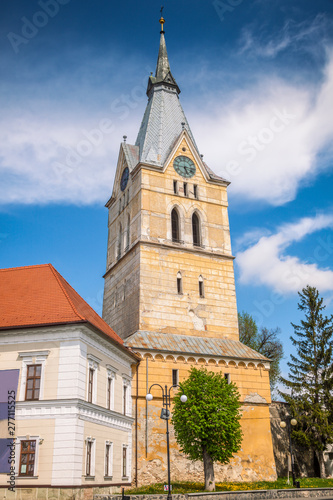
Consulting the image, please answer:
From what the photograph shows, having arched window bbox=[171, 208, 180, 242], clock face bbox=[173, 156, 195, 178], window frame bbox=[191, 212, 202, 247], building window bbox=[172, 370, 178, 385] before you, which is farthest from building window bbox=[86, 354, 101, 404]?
clock face bbox=[173, 156, 195, 178]

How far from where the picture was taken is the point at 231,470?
28.6 metres

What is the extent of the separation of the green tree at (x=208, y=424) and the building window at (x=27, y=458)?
321 inches

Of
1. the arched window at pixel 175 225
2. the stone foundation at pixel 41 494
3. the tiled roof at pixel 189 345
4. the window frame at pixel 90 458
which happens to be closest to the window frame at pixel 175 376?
the tiled roof at pixel 189 345

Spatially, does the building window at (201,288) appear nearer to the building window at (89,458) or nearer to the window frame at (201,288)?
the window frame at (201,288)

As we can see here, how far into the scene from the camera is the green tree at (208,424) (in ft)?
77.2

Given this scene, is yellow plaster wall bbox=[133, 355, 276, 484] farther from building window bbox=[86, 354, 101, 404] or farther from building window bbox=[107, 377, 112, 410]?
building window bbox=[86, 354, 101, 404]

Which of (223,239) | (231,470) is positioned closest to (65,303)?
(231,470)

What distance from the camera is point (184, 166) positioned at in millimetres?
38688

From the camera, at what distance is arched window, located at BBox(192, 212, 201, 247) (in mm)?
36938

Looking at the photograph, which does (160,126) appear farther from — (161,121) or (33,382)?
(33,382)

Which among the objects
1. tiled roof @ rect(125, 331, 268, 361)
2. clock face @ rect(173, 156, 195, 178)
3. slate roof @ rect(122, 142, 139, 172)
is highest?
slate roof @ rect(122, 142, 139, 172)

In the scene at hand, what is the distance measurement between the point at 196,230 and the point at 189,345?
1008 centimetres

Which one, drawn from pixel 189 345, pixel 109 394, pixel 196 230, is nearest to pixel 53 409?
pixel 109 394

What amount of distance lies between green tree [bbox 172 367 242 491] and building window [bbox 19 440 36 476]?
814 centimetres
